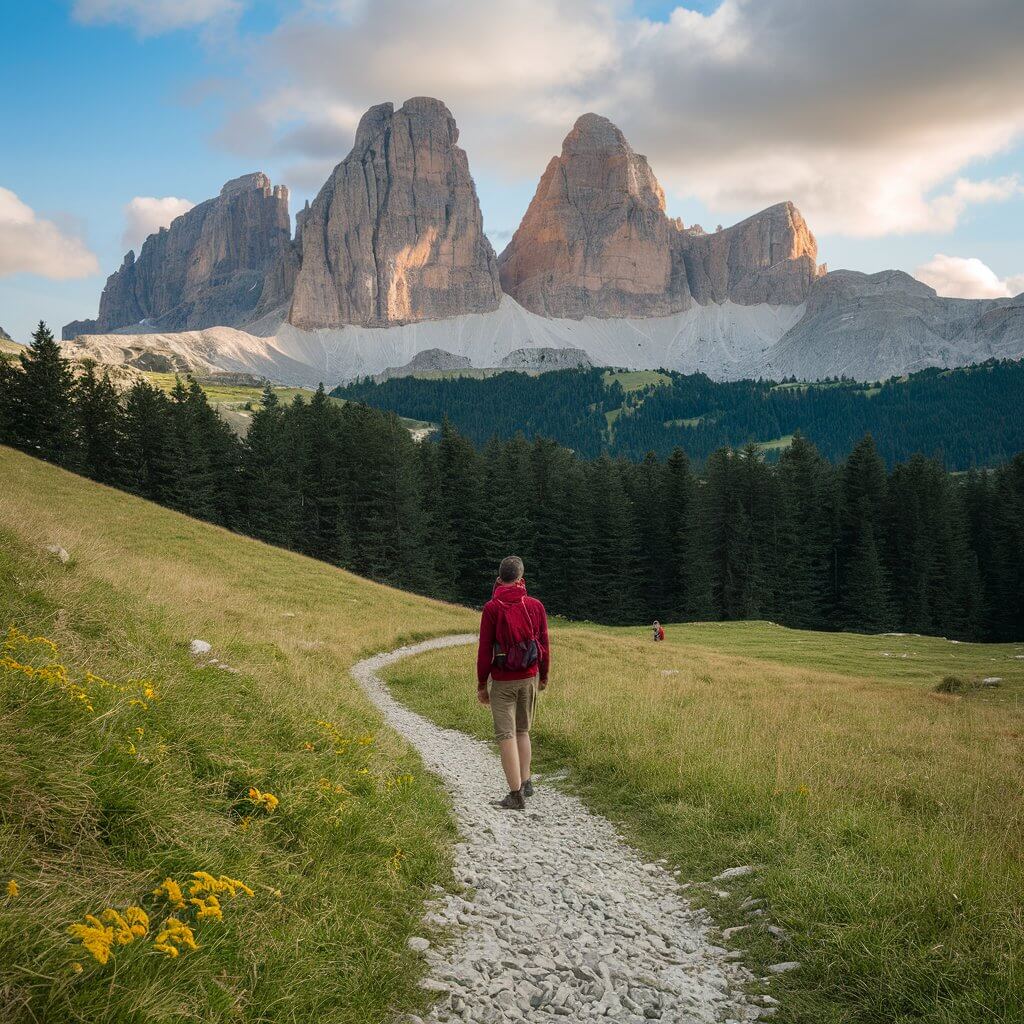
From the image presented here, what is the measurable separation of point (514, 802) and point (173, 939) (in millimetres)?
6213

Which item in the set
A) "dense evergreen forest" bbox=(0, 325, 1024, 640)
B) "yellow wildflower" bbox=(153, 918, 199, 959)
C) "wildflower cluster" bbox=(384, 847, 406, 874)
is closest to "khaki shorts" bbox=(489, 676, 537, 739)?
"wildflower cluster" bbox=(384, 847, 406, 874)

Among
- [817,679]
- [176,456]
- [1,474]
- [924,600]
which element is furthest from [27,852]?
[924,600]

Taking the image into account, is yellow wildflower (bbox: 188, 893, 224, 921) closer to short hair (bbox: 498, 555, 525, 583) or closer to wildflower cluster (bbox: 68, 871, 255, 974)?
wildflower cluster (bbox: 68, 871, 255, 974)

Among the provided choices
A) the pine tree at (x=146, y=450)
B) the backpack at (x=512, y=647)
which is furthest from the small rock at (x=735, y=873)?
the pine tree at (x=146, y=450)

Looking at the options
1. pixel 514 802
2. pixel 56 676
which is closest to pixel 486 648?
pixel 514 802

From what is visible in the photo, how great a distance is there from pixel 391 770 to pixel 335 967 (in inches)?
155

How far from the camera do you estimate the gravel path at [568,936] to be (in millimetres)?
4582

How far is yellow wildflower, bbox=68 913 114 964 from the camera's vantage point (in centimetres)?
285

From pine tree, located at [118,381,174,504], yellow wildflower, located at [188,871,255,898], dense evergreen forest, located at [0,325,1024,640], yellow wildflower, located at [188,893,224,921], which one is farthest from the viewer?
dense evergreen forest, located at [0,325,1024,640]

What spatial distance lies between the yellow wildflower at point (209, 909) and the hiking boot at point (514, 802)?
567 cm

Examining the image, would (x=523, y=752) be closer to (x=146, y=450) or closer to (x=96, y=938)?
Answer: (x=96, y=938)

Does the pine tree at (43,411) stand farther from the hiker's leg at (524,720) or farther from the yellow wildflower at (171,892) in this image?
the yellow wildflower at (171,892)

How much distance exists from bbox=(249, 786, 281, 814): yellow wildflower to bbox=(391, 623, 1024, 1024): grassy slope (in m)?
4.10

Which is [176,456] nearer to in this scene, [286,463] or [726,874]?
[286,463]
